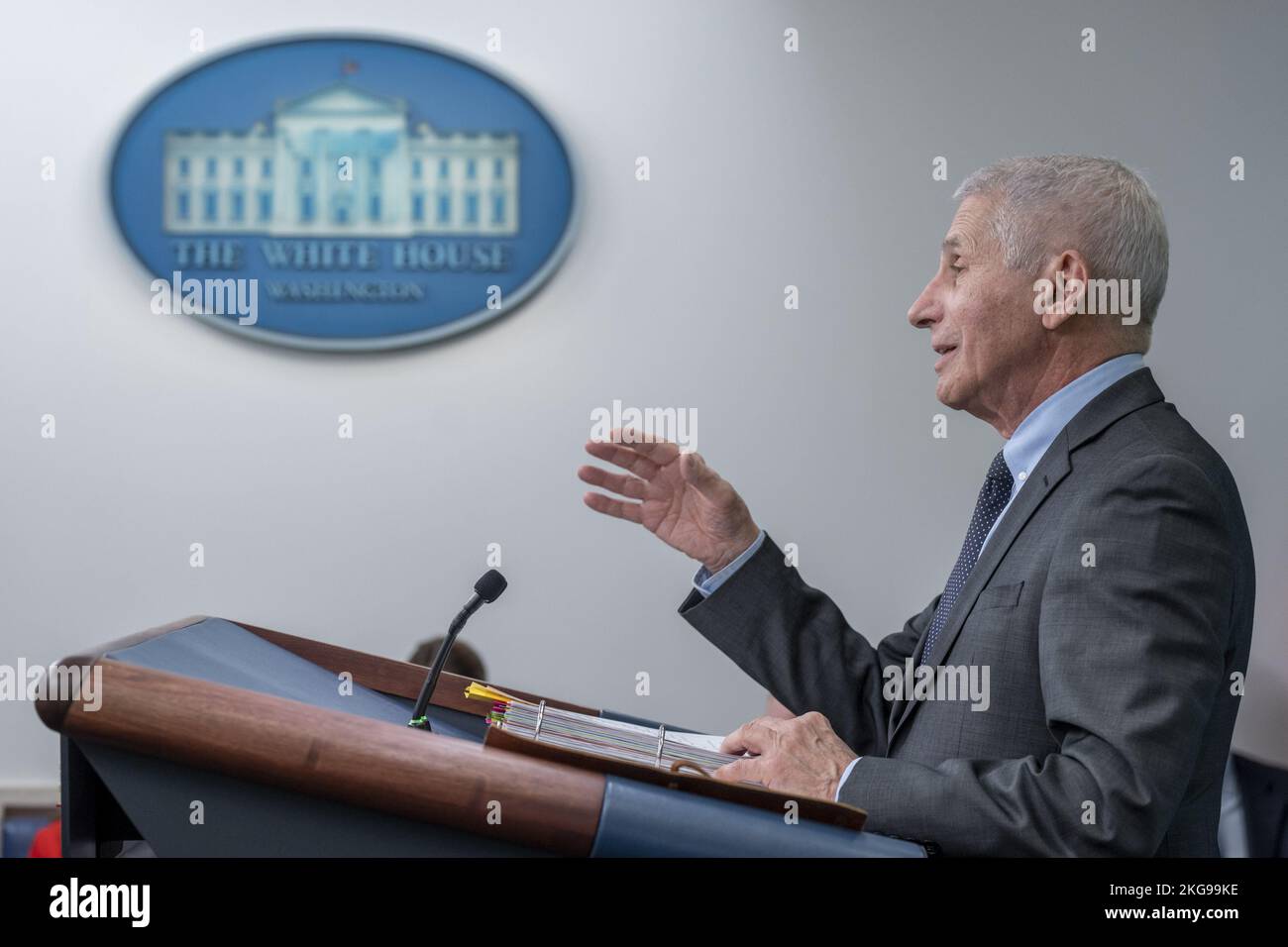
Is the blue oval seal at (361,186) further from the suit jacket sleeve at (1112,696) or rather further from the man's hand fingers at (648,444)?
the suit jacket sleeve at (1112,696)

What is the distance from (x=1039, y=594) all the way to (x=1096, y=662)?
0.14 m

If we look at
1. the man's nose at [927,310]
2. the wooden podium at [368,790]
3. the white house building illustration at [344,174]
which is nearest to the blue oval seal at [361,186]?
the white house building illustration at [344,174]

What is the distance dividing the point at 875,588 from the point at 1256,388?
1.10m

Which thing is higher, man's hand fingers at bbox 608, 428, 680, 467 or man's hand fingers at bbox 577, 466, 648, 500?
man's hand fingers at bbox 608, 428, 680, 467

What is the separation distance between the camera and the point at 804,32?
310 cm

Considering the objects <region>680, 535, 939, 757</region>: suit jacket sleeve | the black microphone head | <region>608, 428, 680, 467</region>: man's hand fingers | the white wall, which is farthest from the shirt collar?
the white wall

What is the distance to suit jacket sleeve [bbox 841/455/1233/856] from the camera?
1.03 metres

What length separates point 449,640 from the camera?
1174mm

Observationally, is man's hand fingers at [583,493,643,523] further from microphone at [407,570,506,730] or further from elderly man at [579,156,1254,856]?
microphone at [407,570,506,730]

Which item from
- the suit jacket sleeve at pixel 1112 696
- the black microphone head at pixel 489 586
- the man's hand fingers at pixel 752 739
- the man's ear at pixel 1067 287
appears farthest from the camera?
the man's ear at pixel 1067 287

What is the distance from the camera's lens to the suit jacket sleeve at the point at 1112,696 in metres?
1.03

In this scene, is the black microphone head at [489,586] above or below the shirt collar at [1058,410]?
below

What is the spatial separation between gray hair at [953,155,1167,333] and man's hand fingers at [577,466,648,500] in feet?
1.71
